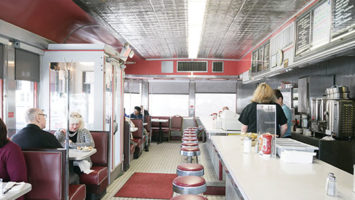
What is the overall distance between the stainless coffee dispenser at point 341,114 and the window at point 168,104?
6.54 metres

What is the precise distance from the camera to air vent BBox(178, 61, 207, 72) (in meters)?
9.09

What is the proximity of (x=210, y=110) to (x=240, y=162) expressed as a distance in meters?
7.70

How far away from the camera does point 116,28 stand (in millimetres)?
5258

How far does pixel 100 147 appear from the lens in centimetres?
403

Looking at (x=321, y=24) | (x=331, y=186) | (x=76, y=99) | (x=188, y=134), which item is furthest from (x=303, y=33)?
(x=76, y=99)

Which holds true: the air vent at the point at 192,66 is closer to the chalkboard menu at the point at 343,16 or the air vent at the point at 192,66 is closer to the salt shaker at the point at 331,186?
the chalkboard menu at the point at 343,16

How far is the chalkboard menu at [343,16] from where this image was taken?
2.78m

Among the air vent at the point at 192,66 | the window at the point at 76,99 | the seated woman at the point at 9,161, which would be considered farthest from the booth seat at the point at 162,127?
the seated woman at the point at 9,161

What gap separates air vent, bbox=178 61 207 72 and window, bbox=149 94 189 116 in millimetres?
1219

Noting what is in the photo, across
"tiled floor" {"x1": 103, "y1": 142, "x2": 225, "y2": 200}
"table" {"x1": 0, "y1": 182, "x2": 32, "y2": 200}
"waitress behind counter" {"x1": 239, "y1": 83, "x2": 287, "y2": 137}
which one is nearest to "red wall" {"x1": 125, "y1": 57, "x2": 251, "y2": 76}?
"tiled floor" {"x1": 103, "y1": 142, "x2": 225, "y2": 200}

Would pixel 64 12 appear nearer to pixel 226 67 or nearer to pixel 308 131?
pixel 308 131

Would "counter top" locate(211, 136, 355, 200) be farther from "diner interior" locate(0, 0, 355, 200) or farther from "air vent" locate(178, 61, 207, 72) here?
"air vent" locate(178, 61, 207, 72)

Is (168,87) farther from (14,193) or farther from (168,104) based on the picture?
(14,193)

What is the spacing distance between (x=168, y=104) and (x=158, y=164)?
4096mm
